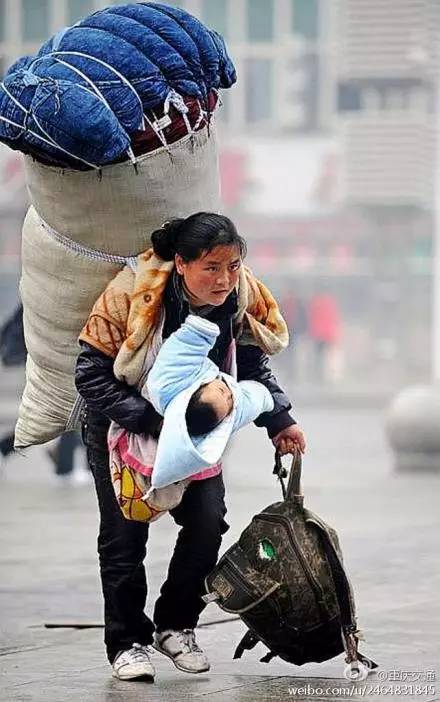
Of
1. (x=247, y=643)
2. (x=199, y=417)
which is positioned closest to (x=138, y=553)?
(x=247, y=643)

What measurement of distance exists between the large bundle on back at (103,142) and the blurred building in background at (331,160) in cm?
3377

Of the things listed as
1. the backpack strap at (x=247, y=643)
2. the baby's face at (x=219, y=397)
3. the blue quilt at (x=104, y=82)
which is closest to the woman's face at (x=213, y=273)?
the baby's face at (x=219, y=397)

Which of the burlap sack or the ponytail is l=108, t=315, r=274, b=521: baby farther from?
the burlap sack

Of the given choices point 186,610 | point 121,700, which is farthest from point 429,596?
point 121,700

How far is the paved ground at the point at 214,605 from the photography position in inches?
204

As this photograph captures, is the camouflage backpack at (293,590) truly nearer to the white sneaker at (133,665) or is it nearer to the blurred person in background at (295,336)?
the white sneaker at (133,665)

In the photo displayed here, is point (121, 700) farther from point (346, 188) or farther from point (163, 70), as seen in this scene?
point (346, 188)

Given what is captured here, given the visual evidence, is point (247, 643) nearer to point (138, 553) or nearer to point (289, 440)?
point (138, 553)

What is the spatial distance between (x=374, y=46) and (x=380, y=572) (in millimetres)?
32601

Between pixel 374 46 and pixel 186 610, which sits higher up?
pixel 186 610

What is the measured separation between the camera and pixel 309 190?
4097cm

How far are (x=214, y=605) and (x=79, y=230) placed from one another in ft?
7.59

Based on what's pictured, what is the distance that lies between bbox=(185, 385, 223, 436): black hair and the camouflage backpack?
39 centimetres

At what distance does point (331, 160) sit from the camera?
1607 inches
